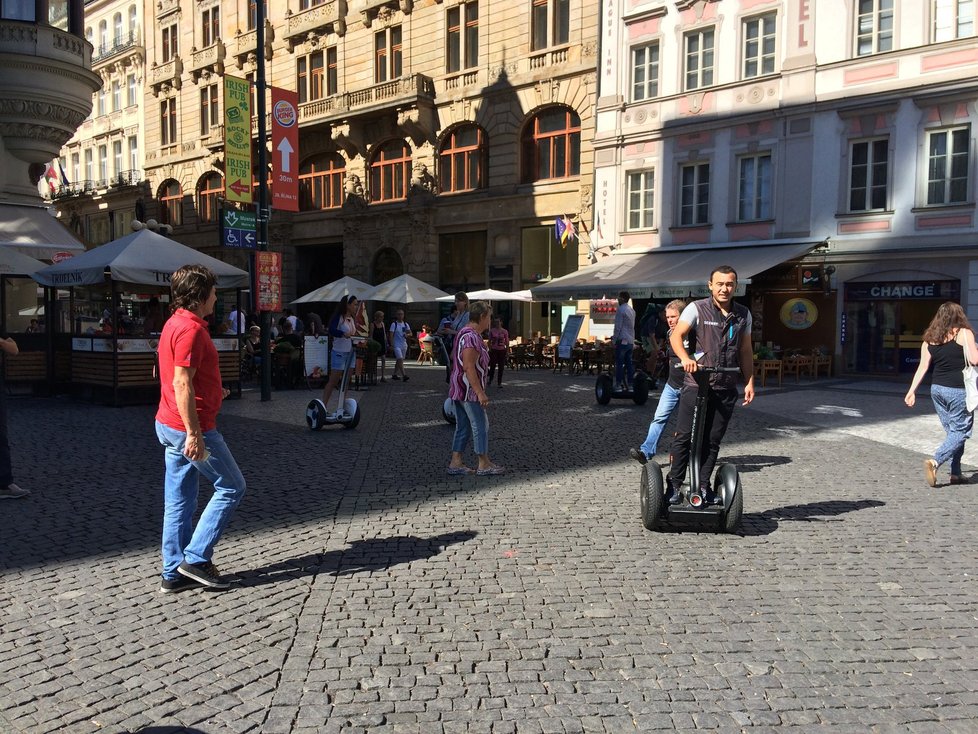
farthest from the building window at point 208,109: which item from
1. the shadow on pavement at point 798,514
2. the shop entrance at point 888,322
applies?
the shadow on pavement at point 798,514

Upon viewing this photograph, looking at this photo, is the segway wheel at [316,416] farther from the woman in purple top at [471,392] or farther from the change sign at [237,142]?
the change sign at [237,142]

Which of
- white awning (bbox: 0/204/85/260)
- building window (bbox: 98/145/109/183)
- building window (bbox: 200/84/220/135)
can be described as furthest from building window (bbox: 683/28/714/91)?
building window (bbox: 98/145/109/183)

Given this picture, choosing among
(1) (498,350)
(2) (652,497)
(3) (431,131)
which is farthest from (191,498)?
(3) (431,131)

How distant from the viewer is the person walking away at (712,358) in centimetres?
545

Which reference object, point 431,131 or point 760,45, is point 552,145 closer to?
point 431,131

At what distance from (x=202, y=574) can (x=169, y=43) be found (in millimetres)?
42921

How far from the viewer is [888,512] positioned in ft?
20.7

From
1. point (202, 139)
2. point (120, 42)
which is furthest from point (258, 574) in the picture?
point (120, 42)

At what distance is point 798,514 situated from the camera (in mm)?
6230

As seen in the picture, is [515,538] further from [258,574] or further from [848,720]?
[848,720]

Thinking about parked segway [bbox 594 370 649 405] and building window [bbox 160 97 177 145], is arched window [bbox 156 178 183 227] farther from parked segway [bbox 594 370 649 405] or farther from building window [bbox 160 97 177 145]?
parked segway [bbox 594 370 649 405]

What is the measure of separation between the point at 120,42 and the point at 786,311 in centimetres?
3997

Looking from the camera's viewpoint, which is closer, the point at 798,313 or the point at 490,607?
the point at 490,607

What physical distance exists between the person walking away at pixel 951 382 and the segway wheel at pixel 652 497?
10.5 feet
